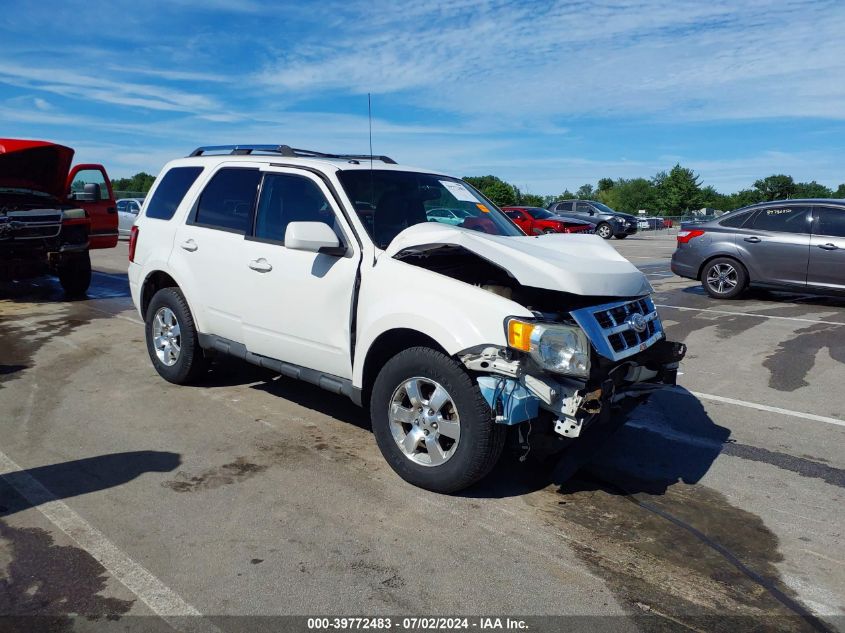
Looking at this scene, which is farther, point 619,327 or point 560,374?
point 619,327

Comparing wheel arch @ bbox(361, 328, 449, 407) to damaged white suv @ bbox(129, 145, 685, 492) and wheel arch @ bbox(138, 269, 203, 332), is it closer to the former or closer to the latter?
damaged white suv @ bbox(129, 145, 685, 492)

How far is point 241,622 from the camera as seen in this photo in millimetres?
2859

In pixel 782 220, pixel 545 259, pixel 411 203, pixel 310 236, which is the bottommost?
pixel 545 259

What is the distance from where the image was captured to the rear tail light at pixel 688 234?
1248 centimetres

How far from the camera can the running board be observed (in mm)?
4578

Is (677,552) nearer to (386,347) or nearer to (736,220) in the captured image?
(386,347)

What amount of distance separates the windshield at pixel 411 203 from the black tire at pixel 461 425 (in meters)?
0.93

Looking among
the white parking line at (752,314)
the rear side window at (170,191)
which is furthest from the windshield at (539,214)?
the rear side window at (170,191)

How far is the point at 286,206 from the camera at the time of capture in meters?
5.16

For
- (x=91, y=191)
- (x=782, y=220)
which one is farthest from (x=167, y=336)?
(x=782, y=220)

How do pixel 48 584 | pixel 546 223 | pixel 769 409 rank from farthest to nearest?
pixel 546 223 → pixel 769 409 → pixel 48 584

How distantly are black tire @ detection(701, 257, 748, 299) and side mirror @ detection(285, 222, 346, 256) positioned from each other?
940cm

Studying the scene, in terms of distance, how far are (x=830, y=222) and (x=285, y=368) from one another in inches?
376

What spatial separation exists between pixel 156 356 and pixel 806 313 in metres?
9.29
